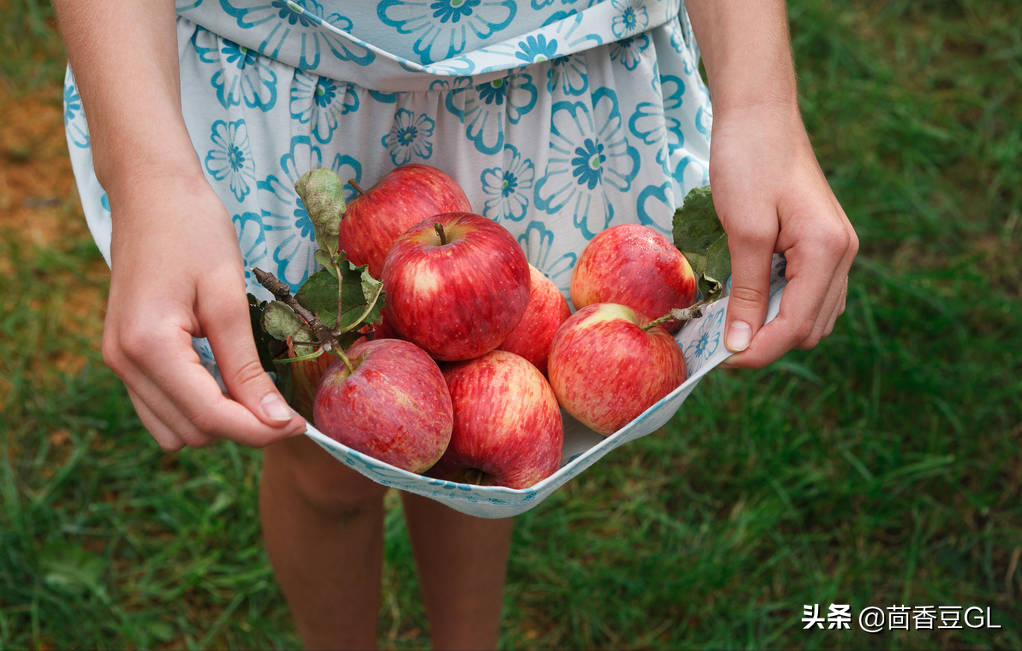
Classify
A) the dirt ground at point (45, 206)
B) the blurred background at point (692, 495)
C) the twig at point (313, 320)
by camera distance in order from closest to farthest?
the twig at point (313, 320) < the blurred background at point (692, 495) < the dirt ground at point (45, 206)

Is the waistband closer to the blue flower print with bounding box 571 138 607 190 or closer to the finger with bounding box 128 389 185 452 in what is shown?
the blue flower print with bounding box 571 138 607 190

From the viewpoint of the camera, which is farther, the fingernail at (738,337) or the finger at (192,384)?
the fingernail at (738,337)

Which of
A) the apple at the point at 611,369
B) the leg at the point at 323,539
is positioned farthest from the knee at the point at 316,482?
the apple at the point at 611,369

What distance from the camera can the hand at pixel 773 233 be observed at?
852 millimetres

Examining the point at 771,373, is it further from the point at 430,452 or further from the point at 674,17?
the point at 430,452

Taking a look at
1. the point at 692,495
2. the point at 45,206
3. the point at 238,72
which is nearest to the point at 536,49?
the point at 238,72

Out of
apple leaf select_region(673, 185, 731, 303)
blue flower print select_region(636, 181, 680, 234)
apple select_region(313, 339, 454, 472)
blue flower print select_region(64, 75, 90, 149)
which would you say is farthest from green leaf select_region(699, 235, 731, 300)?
blue flower print select_region(64, 75, 90, 149)

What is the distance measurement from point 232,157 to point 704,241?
538mm

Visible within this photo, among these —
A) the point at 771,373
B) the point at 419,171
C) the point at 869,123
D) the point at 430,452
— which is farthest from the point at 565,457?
the point at 869,123

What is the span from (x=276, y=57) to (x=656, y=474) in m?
1.32

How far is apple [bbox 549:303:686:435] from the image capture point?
2.94 feet

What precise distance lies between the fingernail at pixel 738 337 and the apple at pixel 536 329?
0.22 metres

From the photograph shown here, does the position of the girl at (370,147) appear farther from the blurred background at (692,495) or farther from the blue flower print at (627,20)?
the blurred background at (692,495)

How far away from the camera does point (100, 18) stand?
0.85 metres
